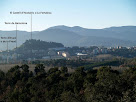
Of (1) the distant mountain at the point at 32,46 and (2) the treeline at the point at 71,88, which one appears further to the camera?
(1) the distant mountain at the point at 32,46

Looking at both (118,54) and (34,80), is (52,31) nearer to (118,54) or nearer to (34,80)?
(118,54)

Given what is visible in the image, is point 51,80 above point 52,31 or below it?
below

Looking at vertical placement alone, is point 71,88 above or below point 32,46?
below

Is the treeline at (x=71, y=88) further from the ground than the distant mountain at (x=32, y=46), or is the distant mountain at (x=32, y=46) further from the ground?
the distant mountain at (x=32, y=46)

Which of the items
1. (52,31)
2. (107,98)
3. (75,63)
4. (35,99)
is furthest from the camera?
(52,31)

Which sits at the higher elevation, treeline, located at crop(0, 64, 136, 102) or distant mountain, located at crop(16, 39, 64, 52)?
distant mountain, located at crop(16, 39, 64, 52)

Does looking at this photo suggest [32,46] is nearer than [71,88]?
No

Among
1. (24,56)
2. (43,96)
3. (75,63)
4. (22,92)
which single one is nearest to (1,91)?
(22,92)

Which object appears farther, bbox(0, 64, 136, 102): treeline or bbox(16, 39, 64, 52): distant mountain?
bbox(16, 39, 64, 52): distant mountain
